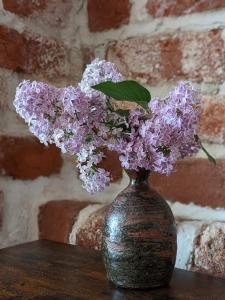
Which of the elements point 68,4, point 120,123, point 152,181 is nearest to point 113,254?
point 120,123

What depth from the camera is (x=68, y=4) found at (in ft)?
3.15

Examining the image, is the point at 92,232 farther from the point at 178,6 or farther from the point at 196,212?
the point at 178,6

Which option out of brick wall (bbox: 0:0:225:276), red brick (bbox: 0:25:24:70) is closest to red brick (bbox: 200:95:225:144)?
brick wall (bbox: 0:0:225:276)

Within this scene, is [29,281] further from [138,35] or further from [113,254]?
[138,35]

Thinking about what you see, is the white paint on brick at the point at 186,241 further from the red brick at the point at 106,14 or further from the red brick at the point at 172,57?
the red brick at the point at 106,14

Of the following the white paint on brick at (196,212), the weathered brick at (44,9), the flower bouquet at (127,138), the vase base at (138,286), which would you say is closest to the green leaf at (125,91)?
the flower bouquet at (127,138)

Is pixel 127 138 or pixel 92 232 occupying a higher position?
pixel 127 138

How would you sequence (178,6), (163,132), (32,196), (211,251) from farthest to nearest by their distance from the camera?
1. (32,196)
2. (178,6)
3. (211,251)
4. (163,132)

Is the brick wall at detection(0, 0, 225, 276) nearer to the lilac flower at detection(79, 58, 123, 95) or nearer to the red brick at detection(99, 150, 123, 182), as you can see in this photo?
the red brick at detection(99, 150, 123, 182)

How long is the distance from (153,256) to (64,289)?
0.38 ft

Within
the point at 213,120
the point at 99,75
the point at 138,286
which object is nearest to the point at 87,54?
the point at 213,120

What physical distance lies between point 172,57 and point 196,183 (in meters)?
0.22

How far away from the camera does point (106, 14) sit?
36.2 inches

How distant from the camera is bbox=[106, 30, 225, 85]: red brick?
767mm
